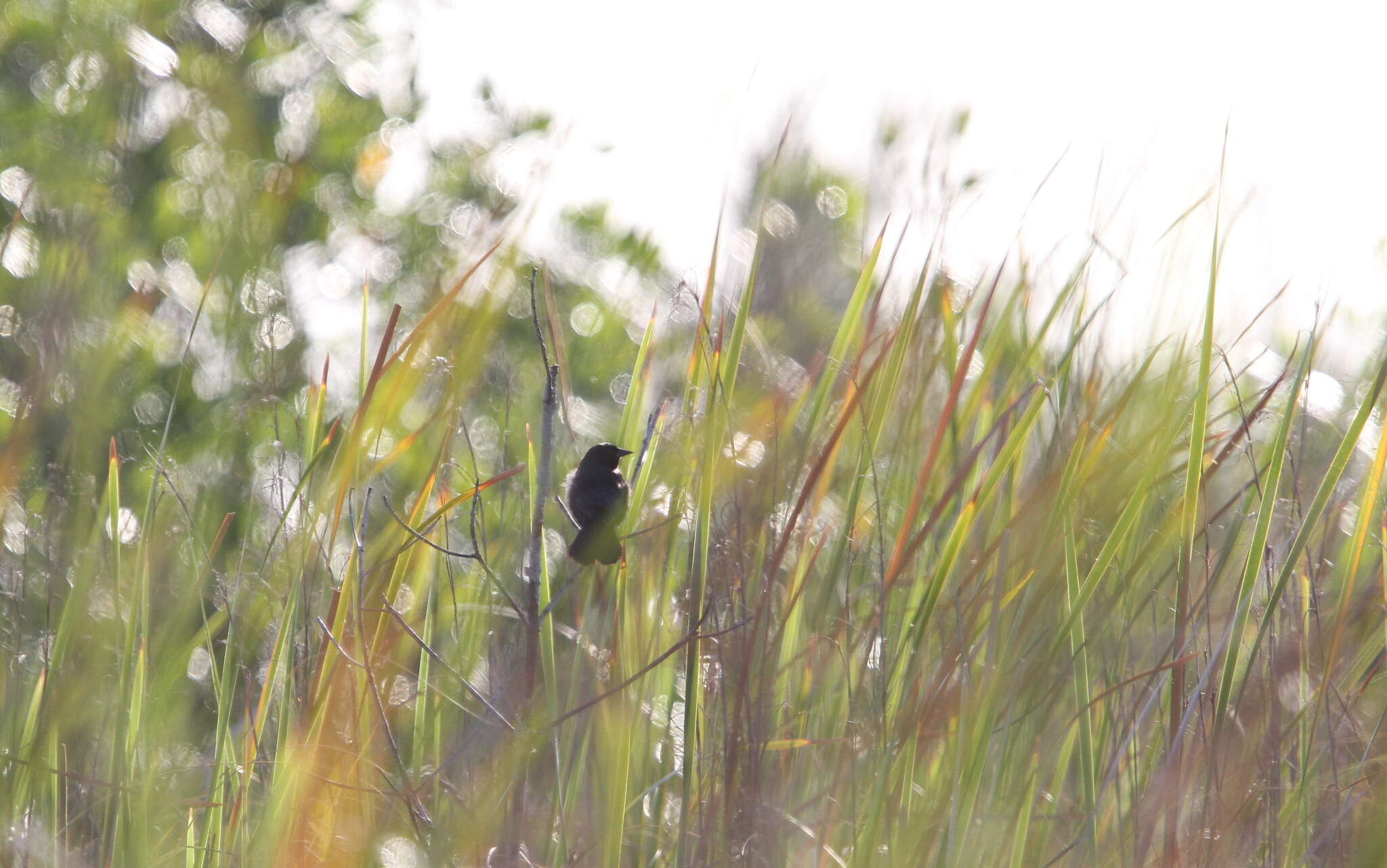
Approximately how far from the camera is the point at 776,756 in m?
1.38

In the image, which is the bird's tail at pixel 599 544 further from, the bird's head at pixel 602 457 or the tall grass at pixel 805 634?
the bird's head at pixel 602 457

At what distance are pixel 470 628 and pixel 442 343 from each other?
0.50 m

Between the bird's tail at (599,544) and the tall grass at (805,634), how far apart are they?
5cm

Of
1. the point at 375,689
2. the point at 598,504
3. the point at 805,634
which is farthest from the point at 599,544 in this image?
the point at 375,689

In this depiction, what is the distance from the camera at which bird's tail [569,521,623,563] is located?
1547 millimetres

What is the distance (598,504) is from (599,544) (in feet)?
0.53

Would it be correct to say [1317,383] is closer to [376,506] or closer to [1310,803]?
[1310,803]

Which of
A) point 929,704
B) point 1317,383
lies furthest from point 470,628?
point 1317,383

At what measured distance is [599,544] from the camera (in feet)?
5.10

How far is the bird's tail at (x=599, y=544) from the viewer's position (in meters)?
1.55

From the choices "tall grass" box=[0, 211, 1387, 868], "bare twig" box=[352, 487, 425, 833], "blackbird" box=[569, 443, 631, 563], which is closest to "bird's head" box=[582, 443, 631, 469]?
"blackbird" box=[569, 443, 631, 563]

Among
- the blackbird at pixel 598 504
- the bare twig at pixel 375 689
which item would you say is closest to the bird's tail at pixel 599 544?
the blackbird at pixel 598 504

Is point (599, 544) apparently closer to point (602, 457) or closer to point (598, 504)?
point (598, 504)

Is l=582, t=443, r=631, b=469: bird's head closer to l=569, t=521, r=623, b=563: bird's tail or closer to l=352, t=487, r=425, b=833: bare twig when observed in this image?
l=569, t=521, r=623, b=563: bird's tail
